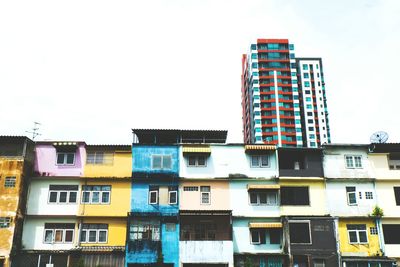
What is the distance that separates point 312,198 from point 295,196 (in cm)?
142

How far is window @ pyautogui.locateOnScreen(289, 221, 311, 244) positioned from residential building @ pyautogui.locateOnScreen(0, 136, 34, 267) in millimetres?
21616

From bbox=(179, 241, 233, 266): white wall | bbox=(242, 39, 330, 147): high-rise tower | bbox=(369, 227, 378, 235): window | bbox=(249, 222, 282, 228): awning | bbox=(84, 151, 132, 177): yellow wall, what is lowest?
bbox=(179, 241, 233, 266): white wall

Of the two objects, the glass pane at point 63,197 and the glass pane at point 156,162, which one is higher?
the glass pane at point 156,162

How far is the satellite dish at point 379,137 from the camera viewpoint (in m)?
35.3

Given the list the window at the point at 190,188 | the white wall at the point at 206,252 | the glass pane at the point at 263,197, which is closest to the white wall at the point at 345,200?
the glass pane at the point at 263,197

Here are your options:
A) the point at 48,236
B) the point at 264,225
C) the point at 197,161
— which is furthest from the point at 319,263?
the point at 48,236

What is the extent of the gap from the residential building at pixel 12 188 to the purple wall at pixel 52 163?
640 mm

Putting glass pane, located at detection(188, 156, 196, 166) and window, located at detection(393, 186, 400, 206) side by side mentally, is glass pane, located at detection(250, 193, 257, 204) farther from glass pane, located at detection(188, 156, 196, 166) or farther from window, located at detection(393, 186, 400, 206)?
window, located at detection(393, 186, 400, 206)

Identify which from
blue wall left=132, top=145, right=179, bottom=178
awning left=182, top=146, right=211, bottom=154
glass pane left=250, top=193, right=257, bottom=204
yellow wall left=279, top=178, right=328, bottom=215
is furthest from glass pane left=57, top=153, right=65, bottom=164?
yellow wall left=279, top=178, right=328, bottom=215

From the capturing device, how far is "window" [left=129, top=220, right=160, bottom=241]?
3156 centimetres

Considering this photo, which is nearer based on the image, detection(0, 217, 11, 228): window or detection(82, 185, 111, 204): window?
detection(0, 217, 11, 228): window

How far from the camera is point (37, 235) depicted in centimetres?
3177

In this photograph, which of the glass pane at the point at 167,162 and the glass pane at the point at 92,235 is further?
the glass pane at the point at 167,162

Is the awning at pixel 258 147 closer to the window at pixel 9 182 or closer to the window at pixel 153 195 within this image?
the window at pixel 153 195
